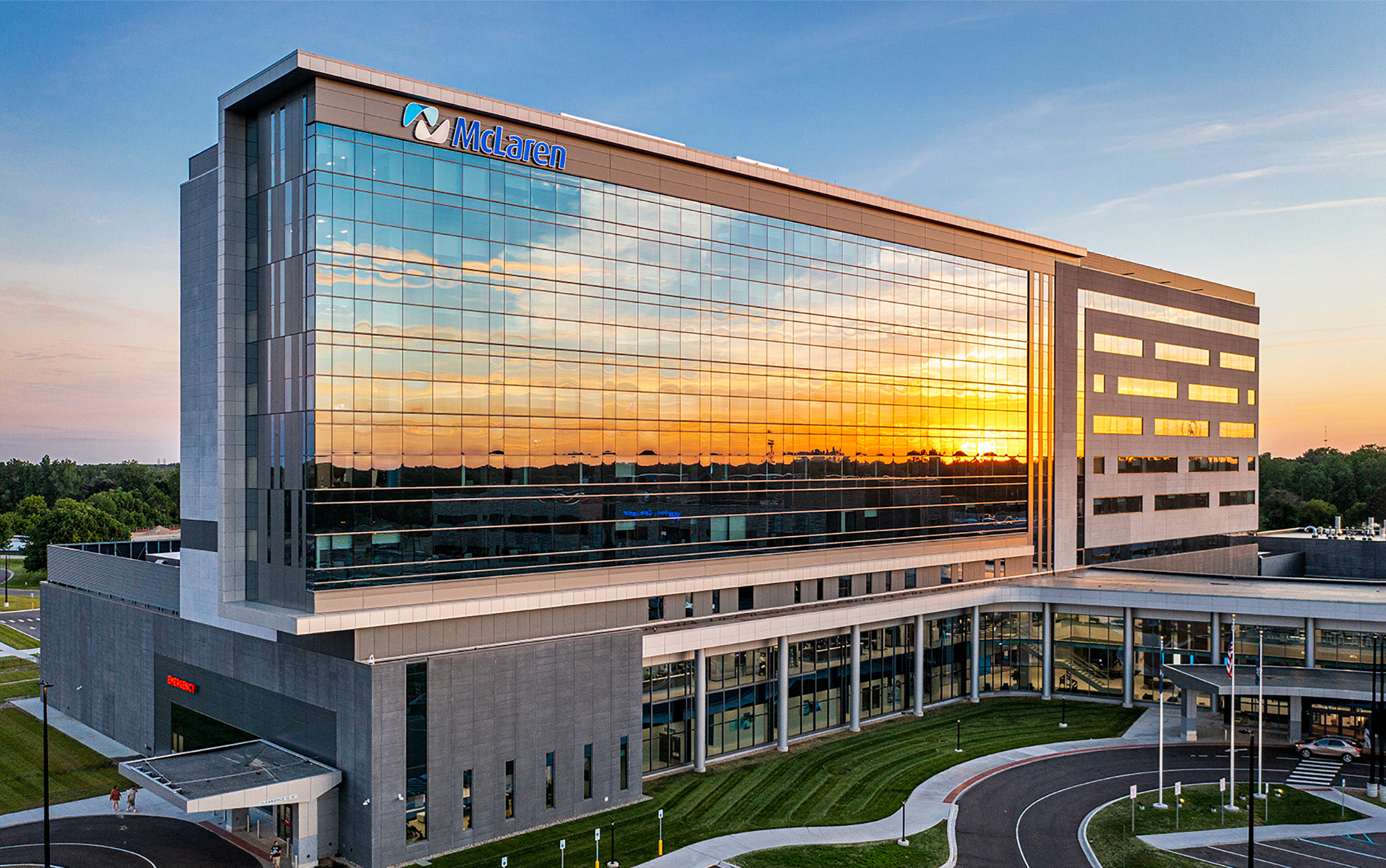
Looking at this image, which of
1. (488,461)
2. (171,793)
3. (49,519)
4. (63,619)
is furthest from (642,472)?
(49,519)

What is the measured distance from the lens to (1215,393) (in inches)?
3871

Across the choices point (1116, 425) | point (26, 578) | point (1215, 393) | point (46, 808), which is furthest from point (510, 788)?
point (26, 578)

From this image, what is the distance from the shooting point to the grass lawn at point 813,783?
150 feet

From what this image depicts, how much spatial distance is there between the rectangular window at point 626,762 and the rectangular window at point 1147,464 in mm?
56882

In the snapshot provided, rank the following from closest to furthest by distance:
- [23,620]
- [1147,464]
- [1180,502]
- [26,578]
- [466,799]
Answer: [466,799]
[1147,464]
[1180,502]
[23,620]
[26,578]

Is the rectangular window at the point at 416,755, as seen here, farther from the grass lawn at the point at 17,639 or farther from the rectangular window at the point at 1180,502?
the rectangular window at the point at 1180,502

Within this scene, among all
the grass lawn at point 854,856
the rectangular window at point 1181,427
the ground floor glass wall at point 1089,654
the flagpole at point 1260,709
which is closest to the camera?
the grass lawn at point 854,856

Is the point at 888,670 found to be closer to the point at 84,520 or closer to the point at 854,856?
the point at 854,856

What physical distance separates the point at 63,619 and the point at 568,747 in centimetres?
4641

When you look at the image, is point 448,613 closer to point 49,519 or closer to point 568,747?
point 568,747

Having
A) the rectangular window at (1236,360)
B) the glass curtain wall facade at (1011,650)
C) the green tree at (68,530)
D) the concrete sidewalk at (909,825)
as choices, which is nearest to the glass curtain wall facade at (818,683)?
the concrete sidewalk at (909,825)

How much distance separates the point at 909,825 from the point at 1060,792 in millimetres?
11116

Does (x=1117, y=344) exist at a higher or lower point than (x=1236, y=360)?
higher

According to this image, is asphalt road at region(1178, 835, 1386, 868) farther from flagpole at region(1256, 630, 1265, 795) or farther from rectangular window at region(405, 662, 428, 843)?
rectangular window at region(405, 662, 428, 843)
